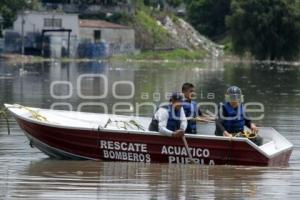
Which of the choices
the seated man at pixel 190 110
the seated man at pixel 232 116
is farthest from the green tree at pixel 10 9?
the seated man at pixel 232 116

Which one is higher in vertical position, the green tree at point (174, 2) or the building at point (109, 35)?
the green tree at point (174, 2)

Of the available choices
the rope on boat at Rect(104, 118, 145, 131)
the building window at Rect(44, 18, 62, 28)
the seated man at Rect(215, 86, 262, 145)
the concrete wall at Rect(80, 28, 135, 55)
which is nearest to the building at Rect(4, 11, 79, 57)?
the building window at Rect(44, 18, 62, 28)

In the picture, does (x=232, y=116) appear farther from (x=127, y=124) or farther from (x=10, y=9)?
(x=10, y=9)

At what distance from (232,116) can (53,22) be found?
79.4 metres

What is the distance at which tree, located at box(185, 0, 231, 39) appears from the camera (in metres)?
130

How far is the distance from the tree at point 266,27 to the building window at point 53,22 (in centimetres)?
1811

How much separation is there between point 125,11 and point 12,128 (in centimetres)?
8610

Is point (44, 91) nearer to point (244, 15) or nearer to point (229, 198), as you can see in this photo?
point (229, 198)

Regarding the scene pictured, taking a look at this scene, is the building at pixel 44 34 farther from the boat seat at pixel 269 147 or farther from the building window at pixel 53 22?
the boat seat at pixel 269 147

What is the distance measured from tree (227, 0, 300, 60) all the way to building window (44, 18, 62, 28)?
1811cm

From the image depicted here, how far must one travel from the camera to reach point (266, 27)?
104 metres

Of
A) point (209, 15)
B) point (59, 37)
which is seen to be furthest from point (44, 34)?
point (209, 15)

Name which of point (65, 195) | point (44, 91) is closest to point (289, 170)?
point (65, 195)

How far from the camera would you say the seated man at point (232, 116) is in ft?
59.5
